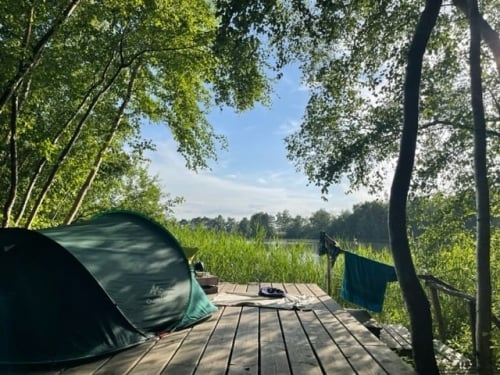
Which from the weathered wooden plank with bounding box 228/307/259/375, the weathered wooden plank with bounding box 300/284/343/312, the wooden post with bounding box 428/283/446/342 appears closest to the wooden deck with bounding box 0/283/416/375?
the weathered wooden plank with bounding box 228/307/259/375

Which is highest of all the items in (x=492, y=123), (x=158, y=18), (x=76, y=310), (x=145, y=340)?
(x=158, y=18)

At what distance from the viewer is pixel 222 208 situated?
12883 millimetres

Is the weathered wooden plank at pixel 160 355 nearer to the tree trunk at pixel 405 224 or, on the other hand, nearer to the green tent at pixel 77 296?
the green tent at pixel 77 296

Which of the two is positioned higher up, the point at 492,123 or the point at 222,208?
the point at 492,123

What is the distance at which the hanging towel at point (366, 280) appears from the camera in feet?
17.0

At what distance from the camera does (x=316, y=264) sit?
7.25 meters

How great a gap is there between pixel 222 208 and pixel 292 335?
999 cm

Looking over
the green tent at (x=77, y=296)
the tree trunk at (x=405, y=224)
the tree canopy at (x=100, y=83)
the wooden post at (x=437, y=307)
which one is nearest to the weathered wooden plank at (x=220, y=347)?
the green tent at (x=77, y=296)

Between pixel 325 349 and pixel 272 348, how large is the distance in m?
0.32

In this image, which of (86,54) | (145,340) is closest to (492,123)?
(145,340)

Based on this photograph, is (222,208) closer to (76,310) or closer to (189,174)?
(189,174)

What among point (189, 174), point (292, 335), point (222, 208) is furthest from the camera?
point (222, 208)

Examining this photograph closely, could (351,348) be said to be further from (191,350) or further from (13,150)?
(13,150)

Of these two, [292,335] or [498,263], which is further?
[498,263]
